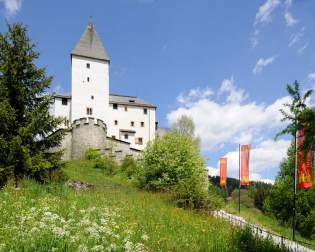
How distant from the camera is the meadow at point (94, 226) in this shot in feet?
26.7

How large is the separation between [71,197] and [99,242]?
20.1ft

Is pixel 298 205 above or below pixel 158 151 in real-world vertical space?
below

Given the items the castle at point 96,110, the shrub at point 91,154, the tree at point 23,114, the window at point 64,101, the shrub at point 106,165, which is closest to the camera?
the tree at point 23,114

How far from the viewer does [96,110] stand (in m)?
53.3

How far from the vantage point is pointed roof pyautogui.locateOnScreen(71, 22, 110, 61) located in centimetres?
5462

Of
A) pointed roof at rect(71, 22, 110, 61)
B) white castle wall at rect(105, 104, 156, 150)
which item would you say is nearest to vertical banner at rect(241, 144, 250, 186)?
white castle wall at rect(105, 104, 156, 150)

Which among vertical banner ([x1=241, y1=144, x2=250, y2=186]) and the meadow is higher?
vertical banner ([x1=241, y1=144, x2=250, y2=186])

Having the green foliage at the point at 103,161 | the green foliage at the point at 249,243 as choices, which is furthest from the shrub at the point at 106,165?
the green foliage at the point at 249,243

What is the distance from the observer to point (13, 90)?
19688mm

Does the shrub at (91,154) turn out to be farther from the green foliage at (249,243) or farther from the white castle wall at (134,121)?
the green foliage at (249,243)

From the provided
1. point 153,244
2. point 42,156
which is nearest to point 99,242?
point 153,244

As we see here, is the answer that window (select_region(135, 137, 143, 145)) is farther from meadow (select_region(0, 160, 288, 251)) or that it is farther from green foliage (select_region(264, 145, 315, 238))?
meadow (select_region(0, 160, 288, 251))

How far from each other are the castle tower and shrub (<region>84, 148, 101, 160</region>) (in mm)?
11151

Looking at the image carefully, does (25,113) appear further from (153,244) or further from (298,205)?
(298,205)
